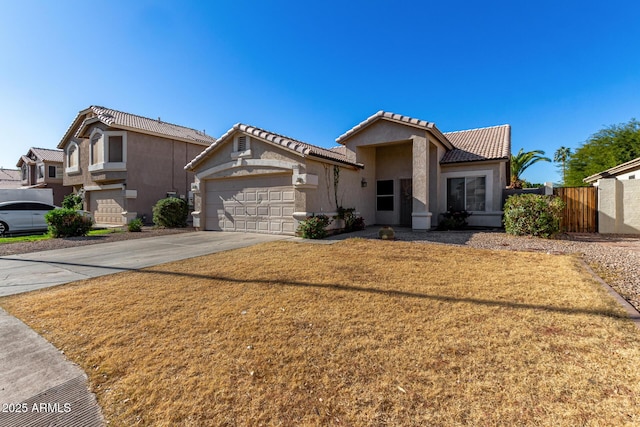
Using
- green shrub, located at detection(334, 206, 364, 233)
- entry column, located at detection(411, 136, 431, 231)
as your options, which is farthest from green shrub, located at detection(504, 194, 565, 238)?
green shrub, located at detection(334, 206, 364, 233)

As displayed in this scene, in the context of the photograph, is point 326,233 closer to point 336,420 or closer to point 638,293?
point 638,293

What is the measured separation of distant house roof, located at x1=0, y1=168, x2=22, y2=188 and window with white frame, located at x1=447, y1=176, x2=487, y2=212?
48.1m

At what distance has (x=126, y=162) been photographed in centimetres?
1762

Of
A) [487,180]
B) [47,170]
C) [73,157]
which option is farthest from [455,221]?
[47,170]

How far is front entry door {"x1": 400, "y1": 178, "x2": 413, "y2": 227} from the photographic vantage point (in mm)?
15328

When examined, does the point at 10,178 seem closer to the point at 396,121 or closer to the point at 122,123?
the point at 122,123

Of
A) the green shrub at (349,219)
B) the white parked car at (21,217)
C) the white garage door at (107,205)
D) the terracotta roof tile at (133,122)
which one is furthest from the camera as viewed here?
the white garage door at (107,205)

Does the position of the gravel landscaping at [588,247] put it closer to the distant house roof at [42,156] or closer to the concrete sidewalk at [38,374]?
the concrete sidewalk at [38,374]

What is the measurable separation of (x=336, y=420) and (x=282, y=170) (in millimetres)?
10283

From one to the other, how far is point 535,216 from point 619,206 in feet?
14.4

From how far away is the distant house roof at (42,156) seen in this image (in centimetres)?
2806

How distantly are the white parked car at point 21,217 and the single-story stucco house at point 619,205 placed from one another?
25.1 metres

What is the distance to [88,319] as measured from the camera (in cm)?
379

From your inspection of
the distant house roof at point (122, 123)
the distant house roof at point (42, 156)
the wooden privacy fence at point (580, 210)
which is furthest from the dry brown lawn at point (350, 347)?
the distant house roof at point (42, 156)
